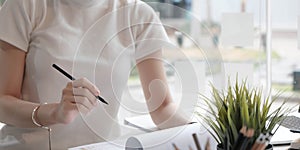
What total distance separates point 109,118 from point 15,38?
28 cm

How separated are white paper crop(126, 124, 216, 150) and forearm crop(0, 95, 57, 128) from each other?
0.20 metres

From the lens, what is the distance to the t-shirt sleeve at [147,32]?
3.51ft

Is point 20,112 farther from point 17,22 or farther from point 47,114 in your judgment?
point 17,22

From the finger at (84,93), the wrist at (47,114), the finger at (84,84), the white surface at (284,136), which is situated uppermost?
the finger at (84,84)

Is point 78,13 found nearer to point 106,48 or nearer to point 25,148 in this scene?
point 106,48

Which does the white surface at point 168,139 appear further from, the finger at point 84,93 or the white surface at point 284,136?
the white surface at point 284,136

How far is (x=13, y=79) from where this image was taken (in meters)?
1.02

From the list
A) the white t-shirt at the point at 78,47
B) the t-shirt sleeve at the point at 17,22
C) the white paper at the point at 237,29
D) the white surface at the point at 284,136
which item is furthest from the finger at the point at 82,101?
the white paper at the point at 237,29

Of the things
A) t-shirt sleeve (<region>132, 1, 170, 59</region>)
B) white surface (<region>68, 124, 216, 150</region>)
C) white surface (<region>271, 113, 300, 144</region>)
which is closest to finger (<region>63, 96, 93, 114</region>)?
white surface (<region>68, 124, 216, 150</region>)

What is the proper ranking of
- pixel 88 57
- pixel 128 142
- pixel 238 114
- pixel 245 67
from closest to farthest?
pixel 238 114 → pixel 128 142 → pixel 88 57 → pixel 245 67

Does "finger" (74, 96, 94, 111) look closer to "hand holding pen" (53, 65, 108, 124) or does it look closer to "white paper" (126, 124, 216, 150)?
"hand holding pen" (53, 65, 108, 124)

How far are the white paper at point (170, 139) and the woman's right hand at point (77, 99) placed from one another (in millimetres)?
120

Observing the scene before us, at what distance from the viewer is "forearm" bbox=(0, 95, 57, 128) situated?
3.21 feet

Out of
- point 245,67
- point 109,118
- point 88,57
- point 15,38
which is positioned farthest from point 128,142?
point 245,67
